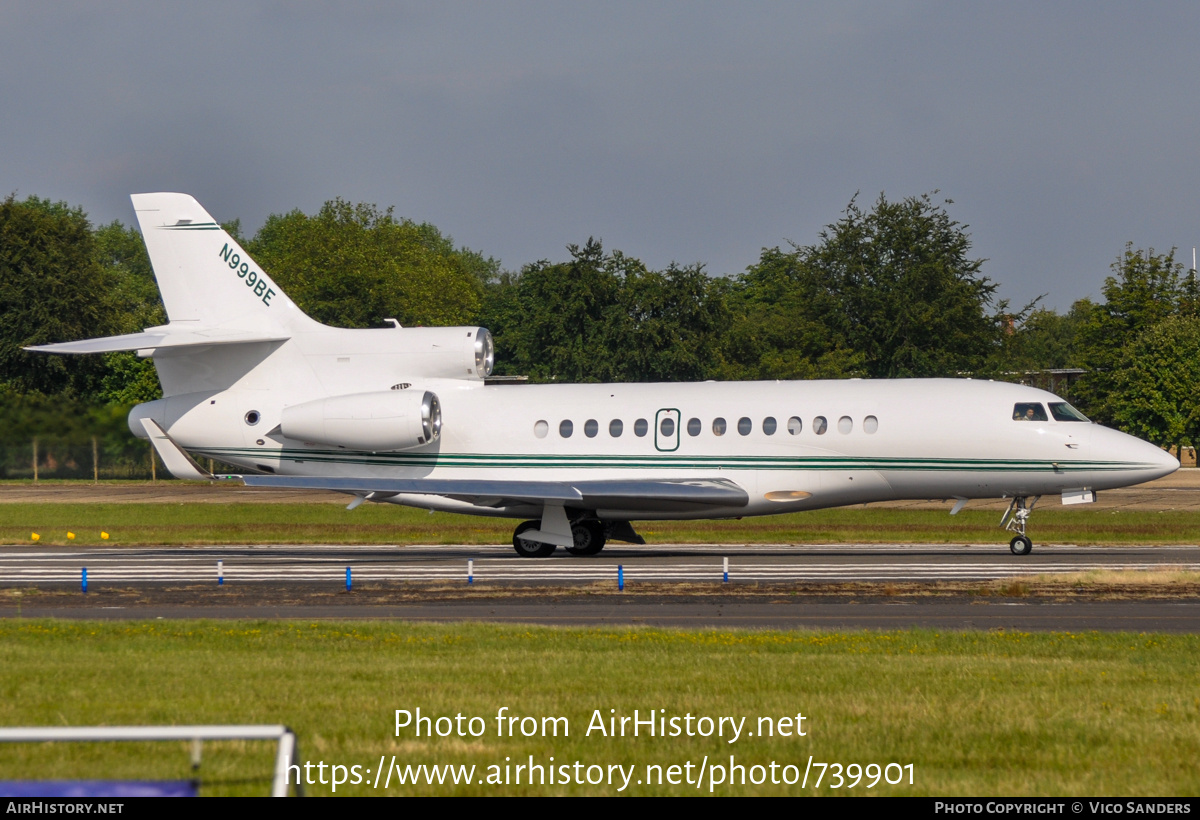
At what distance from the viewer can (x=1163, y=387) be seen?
216ft

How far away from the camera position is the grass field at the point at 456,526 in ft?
114

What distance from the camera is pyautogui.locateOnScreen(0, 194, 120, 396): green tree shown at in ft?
167

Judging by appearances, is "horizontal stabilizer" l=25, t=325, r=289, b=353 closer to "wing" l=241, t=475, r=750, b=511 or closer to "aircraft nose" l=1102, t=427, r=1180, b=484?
"wing" l=241, t=475, r=750, b=511

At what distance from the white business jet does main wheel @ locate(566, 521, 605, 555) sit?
0.05 m

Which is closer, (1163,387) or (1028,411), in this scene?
(1028,411)

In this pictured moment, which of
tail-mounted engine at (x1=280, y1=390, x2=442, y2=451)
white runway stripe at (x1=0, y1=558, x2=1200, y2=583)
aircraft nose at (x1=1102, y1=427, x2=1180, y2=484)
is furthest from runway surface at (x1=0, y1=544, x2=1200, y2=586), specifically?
tail-mounted engine at (x1=280, y1=390, x2=442, y2=451)

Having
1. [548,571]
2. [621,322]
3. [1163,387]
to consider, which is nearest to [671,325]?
[621,322]

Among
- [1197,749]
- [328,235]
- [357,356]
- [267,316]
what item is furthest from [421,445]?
[328,235]

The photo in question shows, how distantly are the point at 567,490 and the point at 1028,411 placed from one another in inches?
385

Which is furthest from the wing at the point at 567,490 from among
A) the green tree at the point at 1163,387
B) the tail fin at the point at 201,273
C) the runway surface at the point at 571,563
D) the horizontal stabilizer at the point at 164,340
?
the green tree at the point at 1163,387

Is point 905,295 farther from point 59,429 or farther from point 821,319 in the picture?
point 59,429

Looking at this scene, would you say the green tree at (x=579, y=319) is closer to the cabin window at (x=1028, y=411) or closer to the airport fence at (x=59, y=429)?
the airport fence at (x=59, y=429)

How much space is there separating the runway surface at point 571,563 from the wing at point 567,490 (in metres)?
1.26
